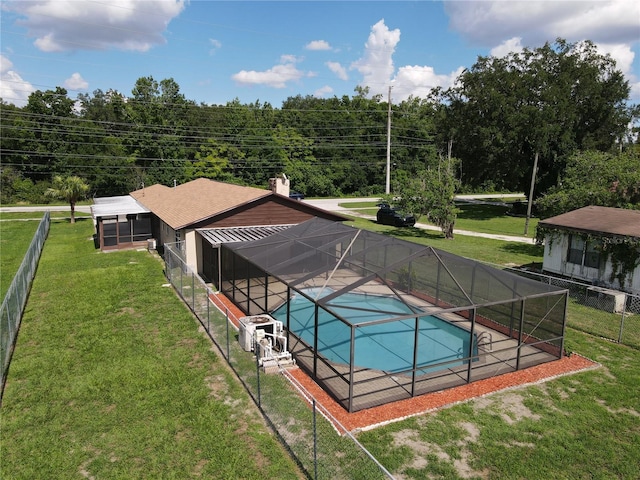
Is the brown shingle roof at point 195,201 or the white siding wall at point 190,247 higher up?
the brown shingle roof at point 195,201

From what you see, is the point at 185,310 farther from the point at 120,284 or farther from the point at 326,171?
the point at 326,171

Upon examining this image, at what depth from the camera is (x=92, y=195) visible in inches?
2275

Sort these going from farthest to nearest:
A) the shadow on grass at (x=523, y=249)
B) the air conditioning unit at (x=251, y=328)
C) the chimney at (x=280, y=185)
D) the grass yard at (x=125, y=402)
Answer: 1. the shadow on grass at (x=523, y=249)
2. the chimney at (x=280, y=185)
3. the air conditioning unit at (x=251, y=328)
4. the grass yard at (x=125, y=402)

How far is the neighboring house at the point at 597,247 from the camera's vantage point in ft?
56.4

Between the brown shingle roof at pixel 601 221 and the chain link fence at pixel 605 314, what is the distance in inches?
101

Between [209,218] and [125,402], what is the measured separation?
39.1ft

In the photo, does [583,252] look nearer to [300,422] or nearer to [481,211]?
[300,422]

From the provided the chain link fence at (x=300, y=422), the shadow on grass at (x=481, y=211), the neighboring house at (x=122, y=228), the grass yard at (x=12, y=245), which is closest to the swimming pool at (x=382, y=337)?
the chain link fence at (x=300, y=422)

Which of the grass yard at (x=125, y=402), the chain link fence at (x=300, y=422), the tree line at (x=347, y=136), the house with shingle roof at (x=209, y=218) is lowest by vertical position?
the grass yard at (x=125, y=402)

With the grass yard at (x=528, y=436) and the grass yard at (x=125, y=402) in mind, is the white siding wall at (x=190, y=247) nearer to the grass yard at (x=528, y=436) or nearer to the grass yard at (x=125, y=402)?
the grass yard at (x=125, y=402)

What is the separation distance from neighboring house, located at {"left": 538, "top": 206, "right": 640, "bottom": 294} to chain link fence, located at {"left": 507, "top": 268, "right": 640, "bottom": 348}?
3.78 ft

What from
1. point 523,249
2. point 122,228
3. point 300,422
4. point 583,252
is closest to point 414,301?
point 300,422

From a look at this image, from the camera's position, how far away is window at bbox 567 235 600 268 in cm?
1852

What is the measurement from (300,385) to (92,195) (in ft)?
185
